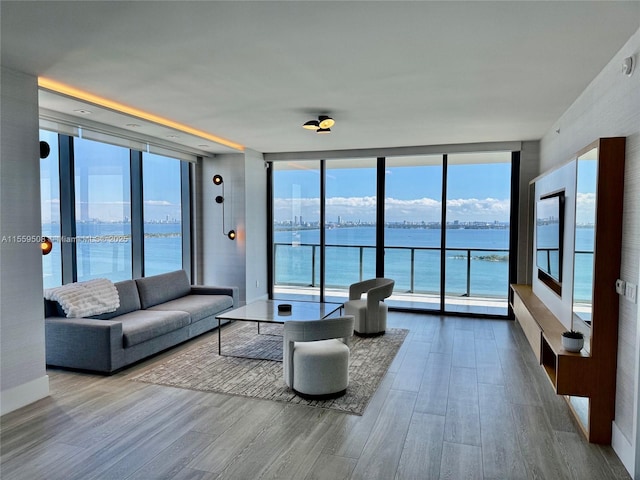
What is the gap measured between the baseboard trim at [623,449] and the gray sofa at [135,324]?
418cm

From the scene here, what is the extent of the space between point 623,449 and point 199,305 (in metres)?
4.60

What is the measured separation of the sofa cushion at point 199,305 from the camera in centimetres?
541

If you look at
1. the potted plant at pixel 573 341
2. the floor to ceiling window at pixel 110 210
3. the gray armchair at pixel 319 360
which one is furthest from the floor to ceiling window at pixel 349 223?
the potted plant at pixel 573 341

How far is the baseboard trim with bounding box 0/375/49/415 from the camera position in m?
3.32

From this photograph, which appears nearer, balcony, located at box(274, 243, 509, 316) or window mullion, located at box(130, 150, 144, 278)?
window mullion, located at box(130, 150, 144, 278)

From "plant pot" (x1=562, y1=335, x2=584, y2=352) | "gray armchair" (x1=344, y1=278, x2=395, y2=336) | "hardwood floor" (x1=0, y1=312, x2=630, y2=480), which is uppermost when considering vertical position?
"plant pot" (x1=562, y1=335, x2=584, y2=352)

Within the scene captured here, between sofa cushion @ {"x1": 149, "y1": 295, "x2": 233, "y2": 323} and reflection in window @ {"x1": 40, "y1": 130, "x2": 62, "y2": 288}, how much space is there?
1175mm

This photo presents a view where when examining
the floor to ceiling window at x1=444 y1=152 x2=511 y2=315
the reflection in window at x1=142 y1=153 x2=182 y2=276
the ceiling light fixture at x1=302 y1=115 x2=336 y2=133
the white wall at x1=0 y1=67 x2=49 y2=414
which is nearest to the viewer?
the white wall at x1=0 y1=67 x2=49 y2=414

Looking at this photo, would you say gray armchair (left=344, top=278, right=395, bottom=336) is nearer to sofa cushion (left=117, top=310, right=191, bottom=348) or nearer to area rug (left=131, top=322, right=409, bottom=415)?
→ area rug (left=131, top=322, right=409, bottom=415)

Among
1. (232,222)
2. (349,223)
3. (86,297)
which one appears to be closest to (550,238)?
(349,223)

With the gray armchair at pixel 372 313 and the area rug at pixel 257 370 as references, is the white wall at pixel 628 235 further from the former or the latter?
the gray armchair at pixel 372 313

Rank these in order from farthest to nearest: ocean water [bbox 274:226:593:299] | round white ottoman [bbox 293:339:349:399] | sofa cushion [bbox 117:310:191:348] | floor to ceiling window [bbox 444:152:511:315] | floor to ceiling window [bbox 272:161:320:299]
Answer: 1. floor to ceiling window [bbox 272:161:320:299]
2. ocean water [bbox 274:226:593:299]
3. floor to ceiling window [bbox 444:152:511:315]
4. sofa cushion [bbox 117:310:191:348]
5. round white ottoman [bbox 293:339:349:399]

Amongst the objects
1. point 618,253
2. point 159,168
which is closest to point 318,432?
point 618,253

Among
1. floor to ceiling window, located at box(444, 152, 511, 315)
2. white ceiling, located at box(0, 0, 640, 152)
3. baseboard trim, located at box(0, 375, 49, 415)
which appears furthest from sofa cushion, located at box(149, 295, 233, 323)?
floor to ceiling window, located at box(444, 152, 511, 315)
